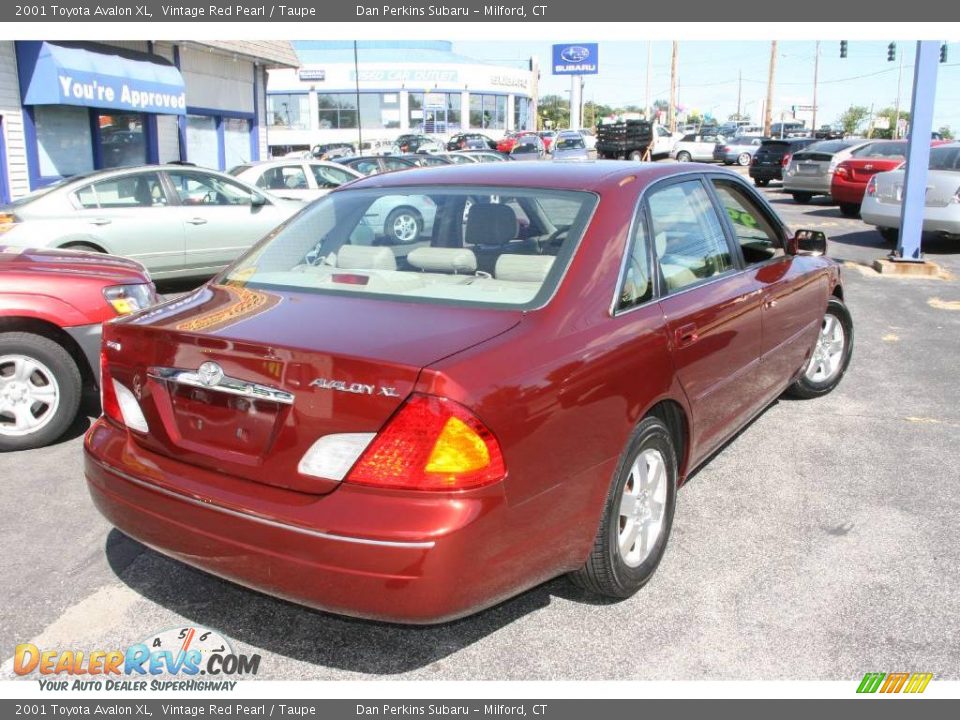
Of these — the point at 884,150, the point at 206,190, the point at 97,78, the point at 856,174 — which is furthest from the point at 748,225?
the point at 884,150

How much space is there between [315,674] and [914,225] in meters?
10.9

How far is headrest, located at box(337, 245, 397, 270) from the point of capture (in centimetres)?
354

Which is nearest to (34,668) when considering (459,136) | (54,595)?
(54,595)

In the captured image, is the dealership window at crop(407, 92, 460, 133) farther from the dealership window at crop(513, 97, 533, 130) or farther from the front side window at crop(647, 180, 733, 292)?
the front side window at crop(647, 180, 733, 292)

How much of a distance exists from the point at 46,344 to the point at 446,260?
2.79 metres

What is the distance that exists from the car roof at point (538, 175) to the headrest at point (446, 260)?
0.39 meters

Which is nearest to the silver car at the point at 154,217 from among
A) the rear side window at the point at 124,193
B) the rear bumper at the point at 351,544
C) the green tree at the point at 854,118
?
the rear side window at the point at 124,193

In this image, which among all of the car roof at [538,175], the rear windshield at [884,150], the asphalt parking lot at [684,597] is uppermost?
the rear windshield at [884,150]

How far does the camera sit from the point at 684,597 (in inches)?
132

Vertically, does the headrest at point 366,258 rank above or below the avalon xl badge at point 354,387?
above

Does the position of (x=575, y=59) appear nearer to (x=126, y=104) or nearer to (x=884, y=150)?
(x=884, y=150)

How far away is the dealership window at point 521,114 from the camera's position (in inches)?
Answer: 2840

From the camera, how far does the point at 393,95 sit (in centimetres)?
6506

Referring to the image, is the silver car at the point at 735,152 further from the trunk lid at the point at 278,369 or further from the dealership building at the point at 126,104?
the trunk lid at the point at 278,369
